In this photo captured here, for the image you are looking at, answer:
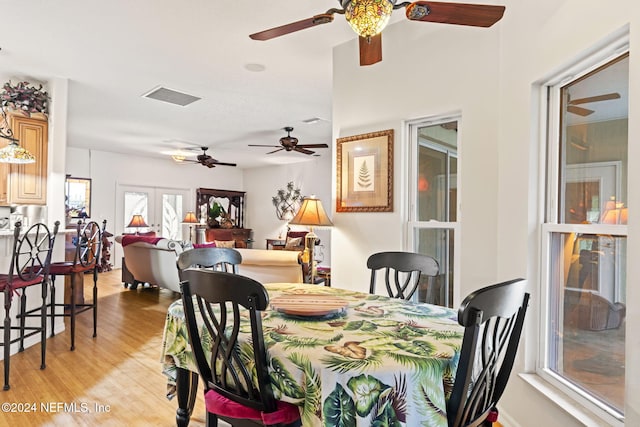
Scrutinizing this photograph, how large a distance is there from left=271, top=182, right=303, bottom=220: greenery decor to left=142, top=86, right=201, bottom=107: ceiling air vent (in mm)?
4751

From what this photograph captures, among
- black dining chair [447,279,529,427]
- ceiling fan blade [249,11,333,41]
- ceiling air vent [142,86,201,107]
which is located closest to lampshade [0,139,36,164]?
ceiling air vent [142,86,201,107]

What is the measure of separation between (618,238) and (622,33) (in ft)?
2.65

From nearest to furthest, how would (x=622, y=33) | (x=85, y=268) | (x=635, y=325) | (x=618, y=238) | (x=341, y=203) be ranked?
1. (x=635, y=325)
2. (x=622, y=33)
3. (x=618, y=238)
4. (x=341, y=203)
5. (x=85, y=268)

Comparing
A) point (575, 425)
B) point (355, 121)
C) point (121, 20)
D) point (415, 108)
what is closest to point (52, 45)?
point (121, 20)

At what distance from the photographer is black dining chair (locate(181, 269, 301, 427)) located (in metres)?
1.27

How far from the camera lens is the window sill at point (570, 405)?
5.26 feet

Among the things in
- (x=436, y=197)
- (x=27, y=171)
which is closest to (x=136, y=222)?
(x=27, y=171)

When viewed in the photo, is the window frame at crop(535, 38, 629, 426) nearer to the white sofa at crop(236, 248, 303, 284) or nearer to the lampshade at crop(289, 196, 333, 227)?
the lampshade at crop(289, 196, 333, 227)

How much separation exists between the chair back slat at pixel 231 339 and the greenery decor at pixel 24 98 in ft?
11.9

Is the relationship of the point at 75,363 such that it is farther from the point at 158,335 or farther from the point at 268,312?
the point at 268,312

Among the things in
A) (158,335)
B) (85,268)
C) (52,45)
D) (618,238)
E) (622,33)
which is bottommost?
(158,335)

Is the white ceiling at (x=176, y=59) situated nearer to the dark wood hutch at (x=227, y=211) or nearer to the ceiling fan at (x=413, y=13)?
the ceiling fan at (x=413, y=13)

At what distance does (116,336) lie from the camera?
12.3 ft

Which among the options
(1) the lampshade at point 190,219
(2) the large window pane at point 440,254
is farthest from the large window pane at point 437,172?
(1) the lampshade at point 190,219
